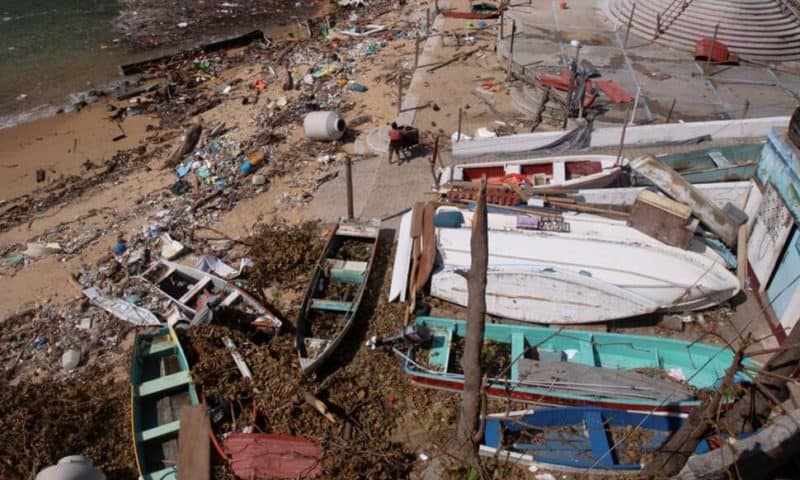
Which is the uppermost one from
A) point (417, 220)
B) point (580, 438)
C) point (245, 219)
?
point (417, 220)

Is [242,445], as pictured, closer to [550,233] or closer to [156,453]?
[156,453]

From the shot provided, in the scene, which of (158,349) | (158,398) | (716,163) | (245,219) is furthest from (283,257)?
(716,163)

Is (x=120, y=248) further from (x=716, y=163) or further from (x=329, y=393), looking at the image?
(x=716, y=163)

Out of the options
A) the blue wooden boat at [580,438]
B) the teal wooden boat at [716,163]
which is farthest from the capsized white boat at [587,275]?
the teal wooden boat at [716,163]

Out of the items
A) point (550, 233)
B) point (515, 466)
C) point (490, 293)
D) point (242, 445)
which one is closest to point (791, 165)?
point (550, 233)

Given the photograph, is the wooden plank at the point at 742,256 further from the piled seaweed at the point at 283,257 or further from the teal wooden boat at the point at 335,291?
the piled seaweed at the point at 283,257

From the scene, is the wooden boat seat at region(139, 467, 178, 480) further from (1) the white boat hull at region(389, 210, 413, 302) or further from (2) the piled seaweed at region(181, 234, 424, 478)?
(1) the white boat hull at region(389, 210, 413, 302)
